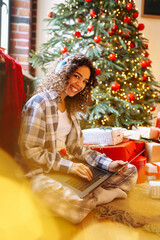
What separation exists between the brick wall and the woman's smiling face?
1610mm

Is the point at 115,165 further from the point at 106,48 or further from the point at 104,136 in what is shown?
the point at 106,48

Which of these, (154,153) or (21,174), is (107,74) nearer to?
(154,153)

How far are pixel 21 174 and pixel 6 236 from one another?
286mm

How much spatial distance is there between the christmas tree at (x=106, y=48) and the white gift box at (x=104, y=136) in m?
0.34

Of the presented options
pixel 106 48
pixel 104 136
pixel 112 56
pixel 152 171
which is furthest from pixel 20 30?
pixel 152 171

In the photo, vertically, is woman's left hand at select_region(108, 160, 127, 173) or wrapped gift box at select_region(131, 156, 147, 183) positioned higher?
woman's left hand at select_region(108, 160, 127, 173)

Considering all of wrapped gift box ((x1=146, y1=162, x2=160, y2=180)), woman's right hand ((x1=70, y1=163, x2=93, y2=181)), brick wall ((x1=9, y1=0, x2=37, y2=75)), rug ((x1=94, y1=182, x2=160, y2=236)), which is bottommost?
wrapped gift box ((x1=146, y1=162, x2=160, y2=180))

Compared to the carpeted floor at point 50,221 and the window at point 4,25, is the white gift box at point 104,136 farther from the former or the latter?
the window at point 4,25

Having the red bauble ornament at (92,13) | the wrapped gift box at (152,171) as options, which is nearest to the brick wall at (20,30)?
the red bauble ornament at (92,13)

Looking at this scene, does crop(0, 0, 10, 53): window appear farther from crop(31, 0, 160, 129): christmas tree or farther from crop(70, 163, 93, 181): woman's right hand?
crop(70, 163, 93, 181): woman's right hand

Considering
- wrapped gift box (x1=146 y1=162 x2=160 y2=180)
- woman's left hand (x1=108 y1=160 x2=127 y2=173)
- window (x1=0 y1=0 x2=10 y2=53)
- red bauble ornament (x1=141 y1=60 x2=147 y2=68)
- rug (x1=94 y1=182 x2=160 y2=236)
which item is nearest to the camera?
rug (x1=94 y1=182 x2=160 y2=236)

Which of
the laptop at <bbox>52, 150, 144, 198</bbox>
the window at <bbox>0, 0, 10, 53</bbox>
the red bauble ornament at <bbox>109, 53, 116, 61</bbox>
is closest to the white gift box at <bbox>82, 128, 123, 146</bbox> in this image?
the laptop at <bbox>52, 150, 144, 198</bbox>

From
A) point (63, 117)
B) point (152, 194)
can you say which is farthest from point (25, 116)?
point (152, 194)

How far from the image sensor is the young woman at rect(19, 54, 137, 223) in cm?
103
